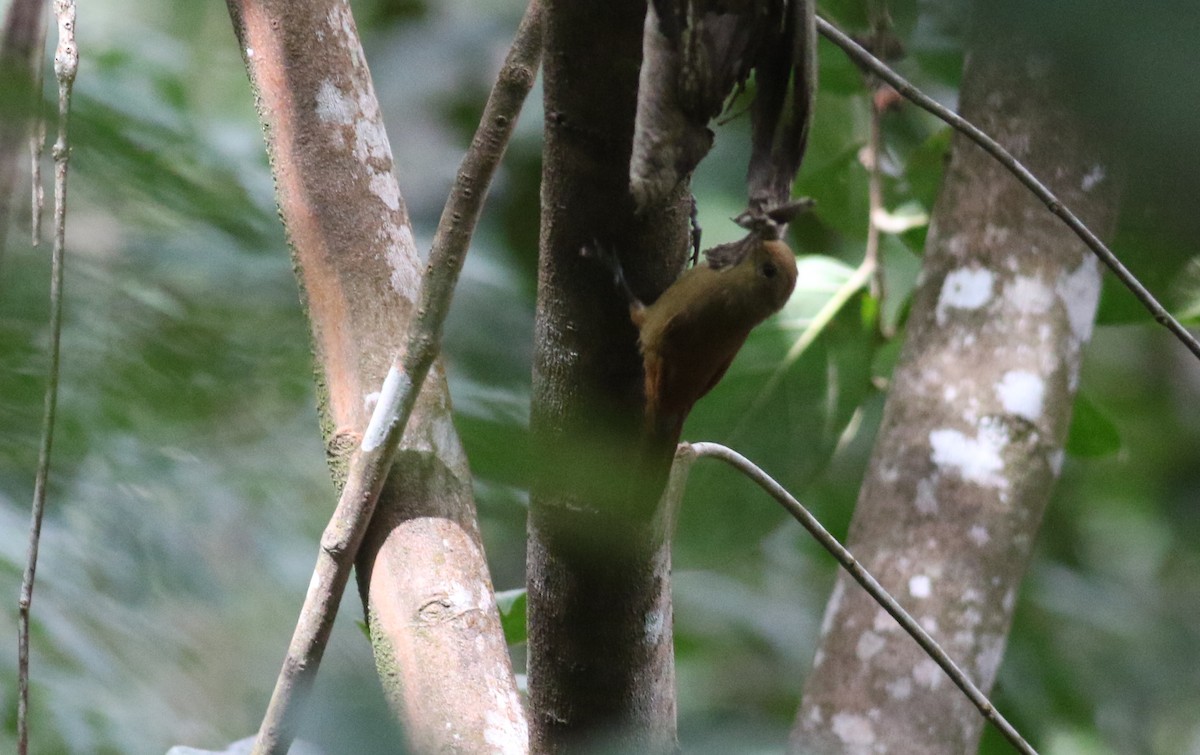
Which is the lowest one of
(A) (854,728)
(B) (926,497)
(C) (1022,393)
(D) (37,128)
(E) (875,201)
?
(A) (854,728)

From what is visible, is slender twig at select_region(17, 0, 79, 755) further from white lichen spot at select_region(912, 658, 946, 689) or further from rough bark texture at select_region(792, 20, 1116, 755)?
white lichen spot at select_region(912, 658, 946, 689)

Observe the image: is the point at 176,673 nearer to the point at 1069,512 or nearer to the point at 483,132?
the point at 483,132

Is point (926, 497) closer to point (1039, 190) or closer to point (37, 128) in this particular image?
point (1039, 190)

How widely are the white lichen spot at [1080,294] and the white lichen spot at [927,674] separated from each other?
62 cm

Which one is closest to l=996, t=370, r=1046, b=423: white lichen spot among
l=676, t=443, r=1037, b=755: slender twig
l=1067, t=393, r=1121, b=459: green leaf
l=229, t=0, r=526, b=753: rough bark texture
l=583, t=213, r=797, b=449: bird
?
l=1067, t=393, r=1121, b=459: green leaf

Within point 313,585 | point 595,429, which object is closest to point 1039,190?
point 595,429

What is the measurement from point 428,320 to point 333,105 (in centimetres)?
53

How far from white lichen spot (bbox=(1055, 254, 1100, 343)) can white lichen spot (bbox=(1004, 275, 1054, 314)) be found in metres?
0.02

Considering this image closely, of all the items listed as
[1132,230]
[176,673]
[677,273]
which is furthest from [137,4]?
[1132,230]

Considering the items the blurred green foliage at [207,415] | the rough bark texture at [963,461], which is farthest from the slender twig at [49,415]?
the rough bark texture at [963,461]

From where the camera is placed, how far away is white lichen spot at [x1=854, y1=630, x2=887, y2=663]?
72.1 inches

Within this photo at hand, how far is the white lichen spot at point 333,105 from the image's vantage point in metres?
1.37

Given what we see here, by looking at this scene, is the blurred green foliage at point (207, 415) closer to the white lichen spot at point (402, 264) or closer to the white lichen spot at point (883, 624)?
the white lichen spot at point (402, 264)

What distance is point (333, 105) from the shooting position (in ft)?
4.53
